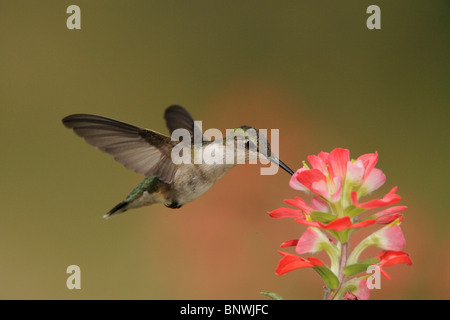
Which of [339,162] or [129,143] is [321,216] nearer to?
[339,162]

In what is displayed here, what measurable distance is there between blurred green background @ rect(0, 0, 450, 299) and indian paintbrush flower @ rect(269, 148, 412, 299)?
54.9 inches

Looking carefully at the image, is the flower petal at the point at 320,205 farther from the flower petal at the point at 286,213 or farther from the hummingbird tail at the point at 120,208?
the hummingbird tail at the point at 120,208

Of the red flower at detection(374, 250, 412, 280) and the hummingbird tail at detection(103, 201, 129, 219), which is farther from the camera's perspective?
the hummingbird tail at detection(103, 201, 129, 219)

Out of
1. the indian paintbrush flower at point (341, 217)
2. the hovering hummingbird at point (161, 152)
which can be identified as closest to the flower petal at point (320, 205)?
the indian paintbrush flower at point (341, 217)

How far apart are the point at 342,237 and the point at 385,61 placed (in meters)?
1.86

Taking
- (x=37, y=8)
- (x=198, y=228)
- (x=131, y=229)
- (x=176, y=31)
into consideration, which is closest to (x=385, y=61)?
(x=176, y=31)

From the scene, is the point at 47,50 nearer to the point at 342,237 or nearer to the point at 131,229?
the point at 131,229

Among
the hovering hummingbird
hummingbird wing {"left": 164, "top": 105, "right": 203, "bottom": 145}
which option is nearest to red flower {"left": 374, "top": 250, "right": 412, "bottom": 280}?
the hovering hummingbird

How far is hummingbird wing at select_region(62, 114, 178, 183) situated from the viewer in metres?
0.75

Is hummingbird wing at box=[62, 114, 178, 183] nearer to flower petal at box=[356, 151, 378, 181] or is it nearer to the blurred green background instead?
flower petal at box=[356, 151, 378, 181]

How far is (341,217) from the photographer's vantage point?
50 centimetres

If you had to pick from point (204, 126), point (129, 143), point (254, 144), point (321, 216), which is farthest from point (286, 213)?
point (204, 126)

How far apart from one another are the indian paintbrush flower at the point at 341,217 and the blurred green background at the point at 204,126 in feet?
4.57
